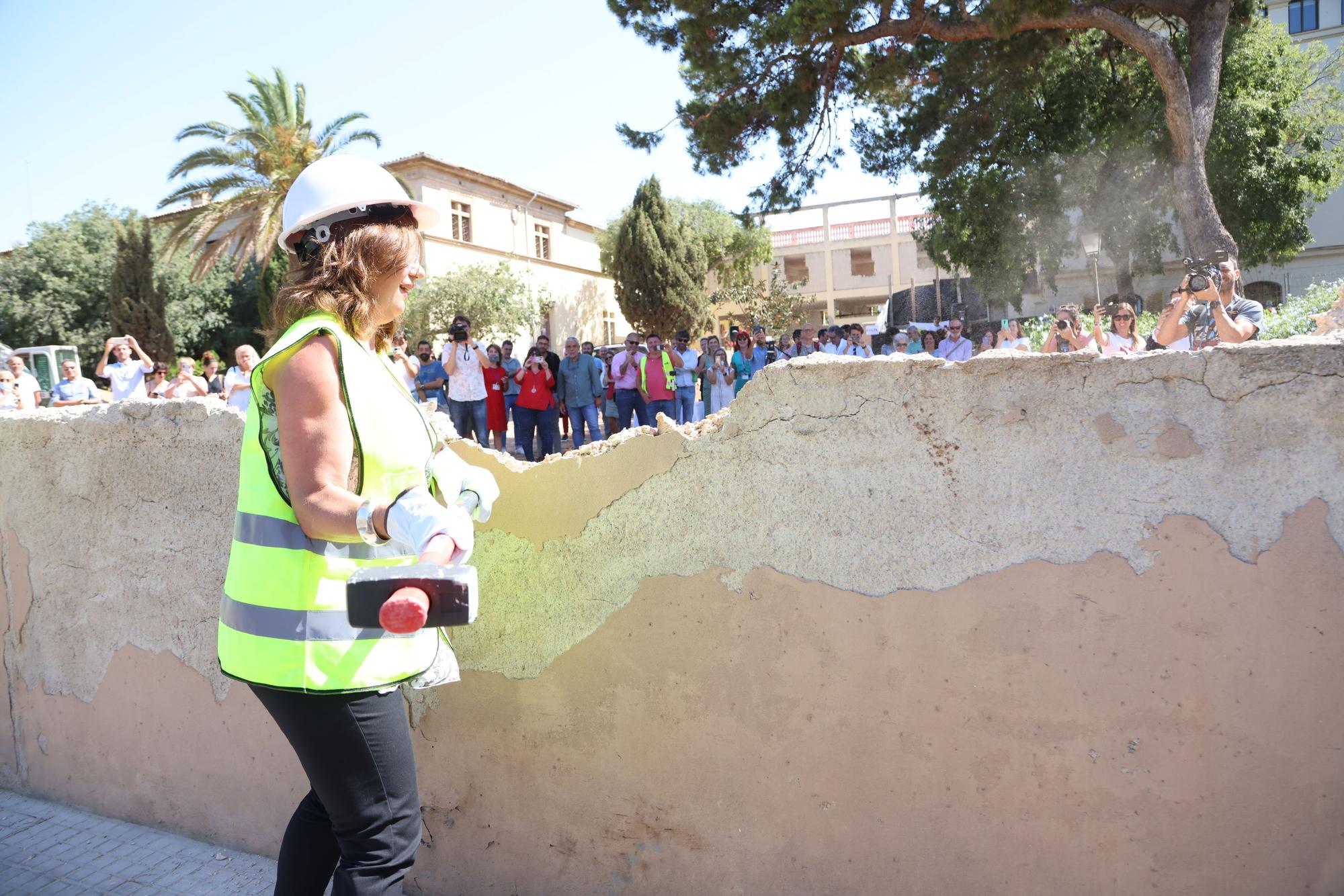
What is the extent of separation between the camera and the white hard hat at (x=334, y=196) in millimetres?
1734

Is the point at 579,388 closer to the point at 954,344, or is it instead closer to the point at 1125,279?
the point at 954,344

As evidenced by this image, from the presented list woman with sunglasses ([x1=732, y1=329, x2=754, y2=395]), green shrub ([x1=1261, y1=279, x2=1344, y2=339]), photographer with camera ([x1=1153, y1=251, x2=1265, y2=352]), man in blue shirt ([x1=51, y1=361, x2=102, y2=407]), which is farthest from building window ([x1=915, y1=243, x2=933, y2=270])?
photographer with camera ([x1=1153, y1=251, x2=1265, y2=352])

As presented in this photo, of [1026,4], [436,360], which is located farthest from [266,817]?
[1026,4]

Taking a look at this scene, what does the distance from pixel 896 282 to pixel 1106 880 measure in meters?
46.2

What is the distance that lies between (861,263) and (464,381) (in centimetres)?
3978

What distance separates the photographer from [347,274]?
174 cm

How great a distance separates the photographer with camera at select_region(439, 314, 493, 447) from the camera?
35.6ft

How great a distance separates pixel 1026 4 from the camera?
40.1ft

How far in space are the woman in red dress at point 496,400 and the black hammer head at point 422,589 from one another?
34.9 feet

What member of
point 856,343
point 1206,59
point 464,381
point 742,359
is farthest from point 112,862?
point 1206,59

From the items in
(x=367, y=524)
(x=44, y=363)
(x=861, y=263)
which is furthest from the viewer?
(x=861, y=263)

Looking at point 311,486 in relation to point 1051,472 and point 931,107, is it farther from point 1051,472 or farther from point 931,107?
point 931,107

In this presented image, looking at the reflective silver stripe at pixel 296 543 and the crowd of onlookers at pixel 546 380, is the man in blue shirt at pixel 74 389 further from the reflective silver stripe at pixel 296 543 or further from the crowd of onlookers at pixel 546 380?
the reflective silver stripe at pixel 296 543

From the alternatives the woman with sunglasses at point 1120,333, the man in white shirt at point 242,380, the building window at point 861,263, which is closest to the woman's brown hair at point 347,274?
the man in white shirt at point 242,380
